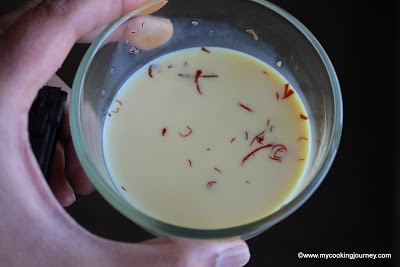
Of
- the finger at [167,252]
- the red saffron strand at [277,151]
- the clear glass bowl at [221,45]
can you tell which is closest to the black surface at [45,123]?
the clear glass bowl at [221,45]

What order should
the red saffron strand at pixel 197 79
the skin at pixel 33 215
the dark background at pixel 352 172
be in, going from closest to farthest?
the skin at pixel 33 215 → the red saffron strand at pixel 197 79 → the dark background at pixel 352 172

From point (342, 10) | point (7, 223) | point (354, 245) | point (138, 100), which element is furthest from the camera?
point (342, 10)

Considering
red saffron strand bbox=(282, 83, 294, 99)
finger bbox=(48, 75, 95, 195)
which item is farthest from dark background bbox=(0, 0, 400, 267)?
red saffron strand bbox=(282, 83, 294, 99)

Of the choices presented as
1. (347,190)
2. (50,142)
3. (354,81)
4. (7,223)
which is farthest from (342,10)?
(7,223)

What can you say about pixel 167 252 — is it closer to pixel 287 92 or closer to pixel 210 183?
pixel 210 183

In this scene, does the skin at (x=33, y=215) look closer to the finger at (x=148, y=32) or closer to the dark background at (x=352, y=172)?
the finger at (x=148, y=32)

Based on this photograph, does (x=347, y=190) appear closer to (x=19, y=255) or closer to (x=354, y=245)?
(x=354, y=245)
